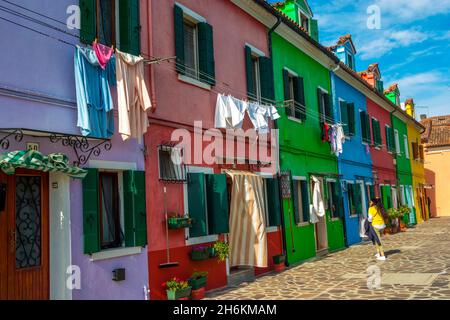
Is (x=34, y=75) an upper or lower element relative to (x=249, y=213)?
upper

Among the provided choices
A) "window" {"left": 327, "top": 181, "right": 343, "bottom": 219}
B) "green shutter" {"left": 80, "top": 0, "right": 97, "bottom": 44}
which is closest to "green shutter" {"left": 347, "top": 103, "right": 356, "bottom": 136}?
"window" {"left": 327, "top": 181, "right": 343, "bottom": 219}

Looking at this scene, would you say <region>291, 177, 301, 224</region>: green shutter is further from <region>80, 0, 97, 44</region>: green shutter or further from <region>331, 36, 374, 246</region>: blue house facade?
<region>80, 0, 97, 44</region>: green shutter

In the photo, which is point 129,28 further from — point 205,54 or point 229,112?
point 229,112

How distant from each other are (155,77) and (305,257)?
7.93 meters

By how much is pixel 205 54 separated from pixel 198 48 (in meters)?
0.27

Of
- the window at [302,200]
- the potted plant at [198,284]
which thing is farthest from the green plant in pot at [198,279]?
the window at [302,200]

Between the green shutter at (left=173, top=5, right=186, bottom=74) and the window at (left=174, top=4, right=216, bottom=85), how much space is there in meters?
0.32

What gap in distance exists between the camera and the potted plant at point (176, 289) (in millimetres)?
7953

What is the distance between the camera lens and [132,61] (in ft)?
24.8

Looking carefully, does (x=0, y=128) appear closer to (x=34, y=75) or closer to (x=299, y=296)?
(x=34, y=75)

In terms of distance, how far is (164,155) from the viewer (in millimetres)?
8820

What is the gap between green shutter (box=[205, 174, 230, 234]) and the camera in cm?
952

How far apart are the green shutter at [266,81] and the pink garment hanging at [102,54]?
6.24 metres
